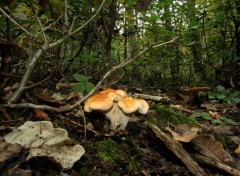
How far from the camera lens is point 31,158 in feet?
5.75

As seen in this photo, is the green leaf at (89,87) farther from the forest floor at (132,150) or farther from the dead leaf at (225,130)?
the dead leaf at (225,130)

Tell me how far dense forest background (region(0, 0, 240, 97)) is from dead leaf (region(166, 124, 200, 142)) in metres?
0.78

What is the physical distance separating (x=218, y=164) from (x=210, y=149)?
190mm

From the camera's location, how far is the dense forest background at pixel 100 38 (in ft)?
8.70

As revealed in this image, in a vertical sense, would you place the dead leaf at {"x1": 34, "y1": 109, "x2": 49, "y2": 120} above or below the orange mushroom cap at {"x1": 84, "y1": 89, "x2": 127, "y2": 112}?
below

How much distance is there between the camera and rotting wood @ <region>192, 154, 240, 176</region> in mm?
2375

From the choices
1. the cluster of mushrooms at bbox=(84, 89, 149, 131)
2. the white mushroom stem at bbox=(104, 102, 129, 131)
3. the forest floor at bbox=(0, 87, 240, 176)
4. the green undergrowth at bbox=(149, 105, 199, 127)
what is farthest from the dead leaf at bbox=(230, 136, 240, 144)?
the white mushroom stem at bbox=(104, 102, 129, 131)

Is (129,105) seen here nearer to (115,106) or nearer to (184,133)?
(115,106)

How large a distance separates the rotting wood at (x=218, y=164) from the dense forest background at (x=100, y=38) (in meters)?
1.06

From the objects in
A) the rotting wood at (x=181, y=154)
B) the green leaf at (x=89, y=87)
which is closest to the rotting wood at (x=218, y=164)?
the rotting wood at (x=181, y=154)

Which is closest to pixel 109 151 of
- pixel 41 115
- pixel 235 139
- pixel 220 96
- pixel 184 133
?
pixel 41 115

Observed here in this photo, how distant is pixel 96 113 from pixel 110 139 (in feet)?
1.45

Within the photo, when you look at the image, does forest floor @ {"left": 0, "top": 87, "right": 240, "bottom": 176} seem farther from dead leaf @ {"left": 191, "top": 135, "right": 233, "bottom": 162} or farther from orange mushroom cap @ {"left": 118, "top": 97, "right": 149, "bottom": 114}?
orange mushroom cap @ {"left": 118, "top": 97, "right": 149, "bottom": 114}

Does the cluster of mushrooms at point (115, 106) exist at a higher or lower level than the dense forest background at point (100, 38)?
lower
